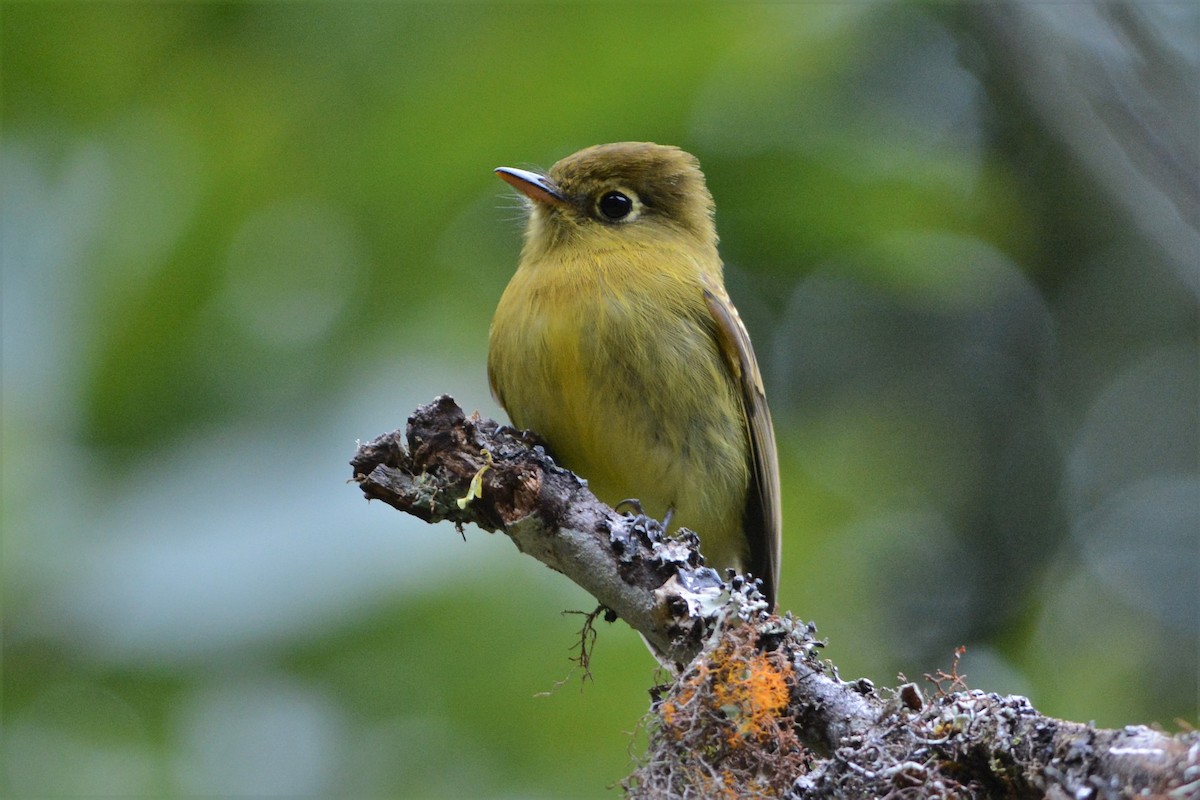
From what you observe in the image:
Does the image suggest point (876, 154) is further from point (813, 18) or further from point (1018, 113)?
point (1018, 113)

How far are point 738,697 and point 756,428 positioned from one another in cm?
226

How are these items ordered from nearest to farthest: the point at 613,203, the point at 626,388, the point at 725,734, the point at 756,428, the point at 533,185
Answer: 1. the point at 725,734
2. the point at 626,388
3. the point at 756,428
4. the point at 533,185
5. the point at 613,203

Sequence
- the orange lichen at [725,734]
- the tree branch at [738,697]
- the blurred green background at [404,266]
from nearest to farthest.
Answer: the tree branch at [738,697], the orange lichen at [725,734], the blurred green background at [404,266]

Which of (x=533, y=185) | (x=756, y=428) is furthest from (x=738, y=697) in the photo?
(x=533, y=185)

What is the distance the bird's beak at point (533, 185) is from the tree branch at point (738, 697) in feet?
5.70

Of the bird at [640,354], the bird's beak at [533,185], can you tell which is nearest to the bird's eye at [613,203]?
the bird at [640,354]

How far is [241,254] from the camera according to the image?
5.12m

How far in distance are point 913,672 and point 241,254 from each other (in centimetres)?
455

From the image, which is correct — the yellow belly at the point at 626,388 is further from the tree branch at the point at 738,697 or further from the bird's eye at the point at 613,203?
the tree branch at the point at 738,697

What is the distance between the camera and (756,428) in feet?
17.4

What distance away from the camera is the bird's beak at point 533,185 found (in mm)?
5336

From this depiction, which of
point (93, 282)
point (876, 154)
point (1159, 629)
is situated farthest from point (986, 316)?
point (93, 282)

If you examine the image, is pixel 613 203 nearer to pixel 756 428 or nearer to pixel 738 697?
pixel 756 428

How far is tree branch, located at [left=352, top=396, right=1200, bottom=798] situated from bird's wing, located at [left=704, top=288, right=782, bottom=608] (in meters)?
1.57
